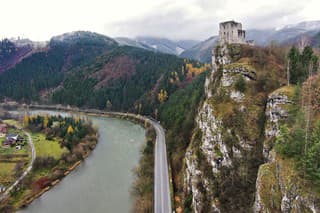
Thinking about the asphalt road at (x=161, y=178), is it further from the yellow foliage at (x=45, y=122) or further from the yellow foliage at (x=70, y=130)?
the yellow foliage at (x=45, y=122)

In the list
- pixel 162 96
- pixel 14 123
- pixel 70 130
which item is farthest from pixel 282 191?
pixel 14 123

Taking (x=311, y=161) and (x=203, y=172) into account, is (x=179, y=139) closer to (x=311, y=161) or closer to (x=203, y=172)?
(x=203, y=172)

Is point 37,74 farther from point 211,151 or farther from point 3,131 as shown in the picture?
point 211,151

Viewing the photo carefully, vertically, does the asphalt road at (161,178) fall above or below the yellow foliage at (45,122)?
below

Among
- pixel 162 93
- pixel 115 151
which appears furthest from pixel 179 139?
pixel 162 93

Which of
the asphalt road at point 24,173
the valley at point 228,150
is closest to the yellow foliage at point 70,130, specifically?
the valley at point 228,150

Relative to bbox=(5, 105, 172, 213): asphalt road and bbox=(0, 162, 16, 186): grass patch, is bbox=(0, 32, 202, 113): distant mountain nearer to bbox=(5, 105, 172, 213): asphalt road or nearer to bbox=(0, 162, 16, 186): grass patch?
bbox=(5, 105, 172, 213): asphalt road
